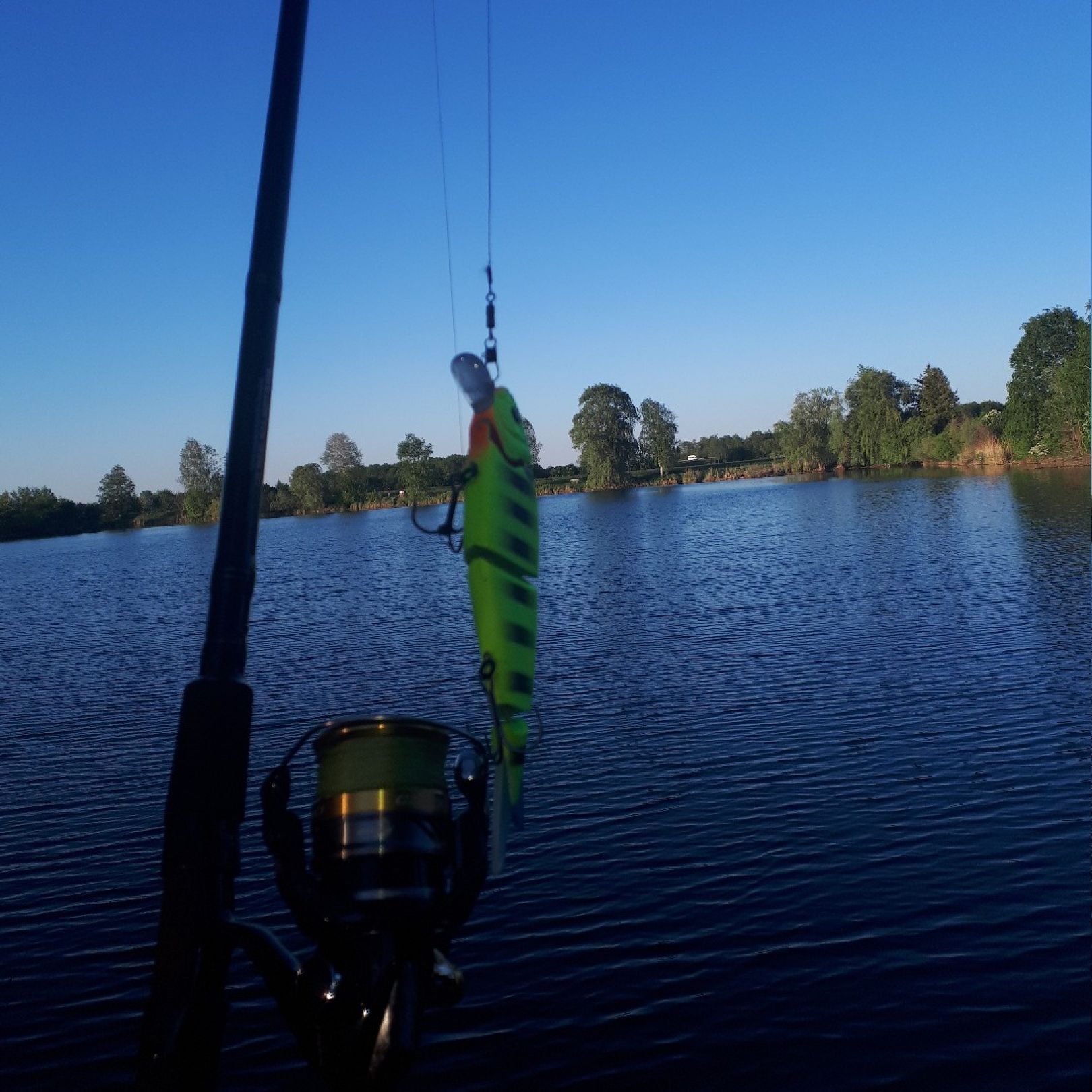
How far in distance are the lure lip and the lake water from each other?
4.56 metres

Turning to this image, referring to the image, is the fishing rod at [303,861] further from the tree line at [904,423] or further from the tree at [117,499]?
the tree at [117,499]

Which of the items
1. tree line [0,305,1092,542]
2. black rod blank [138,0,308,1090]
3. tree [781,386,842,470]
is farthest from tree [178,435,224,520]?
black rod blank [138,0,308,1090]

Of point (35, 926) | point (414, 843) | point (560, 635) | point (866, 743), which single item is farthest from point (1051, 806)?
point (560, 635)

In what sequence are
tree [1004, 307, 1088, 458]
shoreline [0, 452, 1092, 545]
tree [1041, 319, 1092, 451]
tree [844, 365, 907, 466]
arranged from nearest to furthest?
tree [1041, 319, 1092, 451] → tree [1004, 307, 1088, 458] → tree [844, 365, 907, 466] → shoreline [0, 452, 1092, 545]

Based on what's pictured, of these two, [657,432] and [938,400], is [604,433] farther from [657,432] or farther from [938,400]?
[938,400]

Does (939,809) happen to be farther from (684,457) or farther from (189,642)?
(684,457)

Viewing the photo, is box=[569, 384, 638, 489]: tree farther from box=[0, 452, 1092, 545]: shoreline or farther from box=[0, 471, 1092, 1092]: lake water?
box=[0, 471, 1092, 1092]: lake water

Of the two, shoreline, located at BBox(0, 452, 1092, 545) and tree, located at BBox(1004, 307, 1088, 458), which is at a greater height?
tree, located at BBox(1004, 307, 1088, 458)

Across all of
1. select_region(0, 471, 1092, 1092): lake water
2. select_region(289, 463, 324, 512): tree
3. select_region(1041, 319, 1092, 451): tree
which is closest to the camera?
select_region(0, 471, 1092, 1092): lake water

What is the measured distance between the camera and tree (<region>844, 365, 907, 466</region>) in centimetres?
→ 11806

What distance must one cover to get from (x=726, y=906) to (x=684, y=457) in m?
169

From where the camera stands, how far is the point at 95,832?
12719 millimetres

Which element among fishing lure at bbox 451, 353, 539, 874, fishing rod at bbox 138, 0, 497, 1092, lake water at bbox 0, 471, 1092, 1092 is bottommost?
lake water at bbox 0, 471, 1092, 1092

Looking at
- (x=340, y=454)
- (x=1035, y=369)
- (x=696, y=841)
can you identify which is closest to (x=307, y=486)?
(x=340, y=454)
